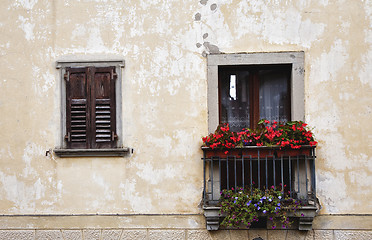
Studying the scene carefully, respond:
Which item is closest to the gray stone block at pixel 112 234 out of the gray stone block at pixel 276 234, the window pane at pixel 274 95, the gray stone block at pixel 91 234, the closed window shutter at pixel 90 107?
the gray stone block at pixel 91 234

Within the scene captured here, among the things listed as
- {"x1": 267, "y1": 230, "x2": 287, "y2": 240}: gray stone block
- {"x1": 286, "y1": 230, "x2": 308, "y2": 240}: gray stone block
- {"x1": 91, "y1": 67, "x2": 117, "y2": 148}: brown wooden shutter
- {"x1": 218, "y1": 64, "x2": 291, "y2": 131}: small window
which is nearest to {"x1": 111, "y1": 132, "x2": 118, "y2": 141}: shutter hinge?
{"x1": 91, "y1": 67, "x2": 117, "y2": 148}: brown wooden shutter

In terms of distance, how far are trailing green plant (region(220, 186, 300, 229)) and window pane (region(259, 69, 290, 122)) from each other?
3.64ft

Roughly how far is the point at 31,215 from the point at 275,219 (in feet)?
11.5

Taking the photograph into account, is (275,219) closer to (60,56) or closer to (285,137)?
(285,137)

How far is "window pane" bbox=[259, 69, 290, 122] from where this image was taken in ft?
20.4

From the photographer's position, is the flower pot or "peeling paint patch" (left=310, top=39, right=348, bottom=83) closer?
the flower pot

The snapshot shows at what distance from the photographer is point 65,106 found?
243 inches

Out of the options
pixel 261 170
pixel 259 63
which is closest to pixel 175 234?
pixel 261 170

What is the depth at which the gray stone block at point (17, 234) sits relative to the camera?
20.2 feet

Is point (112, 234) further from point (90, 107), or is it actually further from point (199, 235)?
point (90, 107)

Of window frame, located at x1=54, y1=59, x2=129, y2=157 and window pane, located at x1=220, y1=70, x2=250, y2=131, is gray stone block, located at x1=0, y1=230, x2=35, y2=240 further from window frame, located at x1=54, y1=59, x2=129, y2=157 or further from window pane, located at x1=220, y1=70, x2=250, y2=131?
window pane, located at x1=220, y1=70, x2=250, y2=131

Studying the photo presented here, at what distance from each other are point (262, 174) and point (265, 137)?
0.63 meters

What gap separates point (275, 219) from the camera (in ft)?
19.3

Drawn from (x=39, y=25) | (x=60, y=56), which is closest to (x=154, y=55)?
(x=60, y=56)
